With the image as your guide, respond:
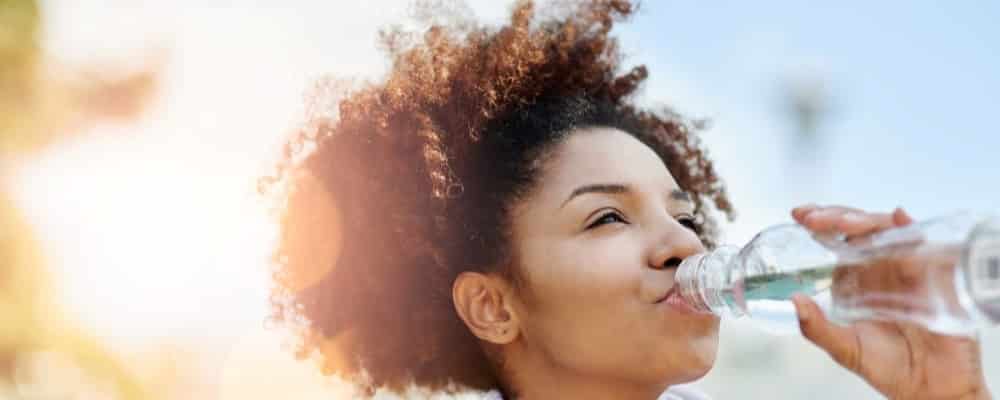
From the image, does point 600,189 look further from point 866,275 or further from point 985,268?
point 985,268

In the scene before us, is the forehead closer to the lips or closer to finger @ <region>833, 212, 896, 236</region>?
the lips

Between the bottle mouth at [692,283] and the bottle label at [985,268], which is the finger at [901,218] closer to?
the bottle label at [985,268]

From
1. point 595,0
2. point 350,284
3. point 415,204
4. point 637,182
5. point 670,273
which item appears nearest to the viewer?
point 670,273

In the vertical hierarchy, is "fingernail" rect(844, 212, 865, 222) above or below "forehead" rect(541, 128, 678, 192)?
below

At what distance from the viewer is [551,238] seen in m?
1.32

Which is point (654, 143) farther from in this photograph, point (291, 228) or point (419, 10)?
point (291, 228)

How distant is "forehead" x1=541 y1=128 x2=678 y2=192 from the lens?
1.34 m

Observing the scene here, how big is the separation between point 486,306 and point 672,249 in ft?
1.01

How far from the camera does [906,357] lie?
3.63 ft

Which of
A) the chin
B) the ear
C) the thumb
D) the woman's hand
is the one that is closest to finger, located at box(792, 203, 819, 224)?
the woman's hand

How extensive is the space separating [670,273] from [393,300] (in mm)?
538

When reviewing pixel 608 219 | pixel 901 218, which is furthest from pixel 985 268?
pixel 608 219

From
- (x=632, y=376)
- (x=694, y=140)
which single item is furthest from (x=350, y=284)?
(x=694, y=140)

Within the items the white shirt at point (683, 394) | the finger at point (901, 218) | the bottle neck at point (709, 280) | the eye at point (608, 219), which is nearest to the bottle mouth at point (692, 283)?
the bottle neck at point (709, 280)
